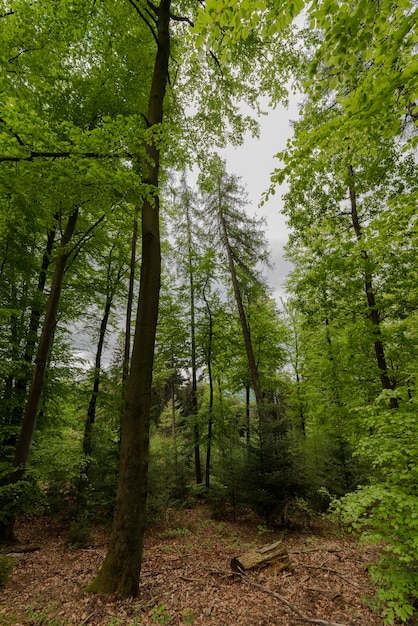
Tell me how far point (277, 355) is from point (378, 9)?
1323 centimetres

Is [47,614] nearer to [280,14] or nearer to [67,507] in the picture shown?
[67,507]

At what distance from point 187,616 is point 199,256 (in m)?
A: 12.1

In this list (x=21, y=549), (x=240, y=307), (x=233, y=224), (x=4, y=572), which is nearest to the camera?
(x=4, y=572)

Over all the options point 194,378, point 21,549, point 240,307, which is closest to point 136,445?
point 21,549

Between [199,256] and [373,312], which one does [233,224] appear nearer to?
[199,256]

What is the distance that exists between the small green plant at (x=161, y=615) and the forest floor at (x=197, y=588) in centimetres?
1

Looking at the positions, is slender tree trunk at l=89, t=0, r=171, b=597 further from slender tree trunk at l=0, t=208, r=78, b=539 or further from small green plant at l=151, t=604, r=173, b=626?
slender tree trunk at l=0, t=208, r=78, b=539

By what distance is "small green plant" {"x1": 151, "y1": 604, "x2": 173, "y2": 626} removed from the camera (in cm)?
370

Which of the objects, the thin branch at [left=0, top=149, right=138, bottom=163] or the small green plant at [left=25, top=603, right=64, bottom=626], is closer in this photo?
the thin branch at [left=0, top=149, right=138, bottom=163]

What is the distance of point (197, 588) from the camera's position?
4566 millimetres

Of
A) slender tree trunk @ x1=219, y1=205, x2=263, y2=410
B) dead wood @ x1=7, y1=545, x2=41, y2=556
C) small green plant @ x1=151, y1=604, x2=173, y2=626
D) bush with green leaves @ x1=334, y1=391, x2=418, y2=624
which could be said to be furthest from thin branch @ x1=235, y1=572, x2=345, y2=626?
slender tree trunk @ x1=219, y1=205, x2=263, y2=410

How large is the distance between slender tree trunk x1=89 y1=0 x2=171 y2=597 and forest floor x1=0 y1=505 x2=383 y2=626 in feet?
0.94

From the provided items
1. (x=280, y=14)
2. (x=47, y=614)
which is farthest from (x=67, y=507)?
(x=280, y=14)

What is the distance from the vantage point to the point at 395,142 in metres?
7.87
